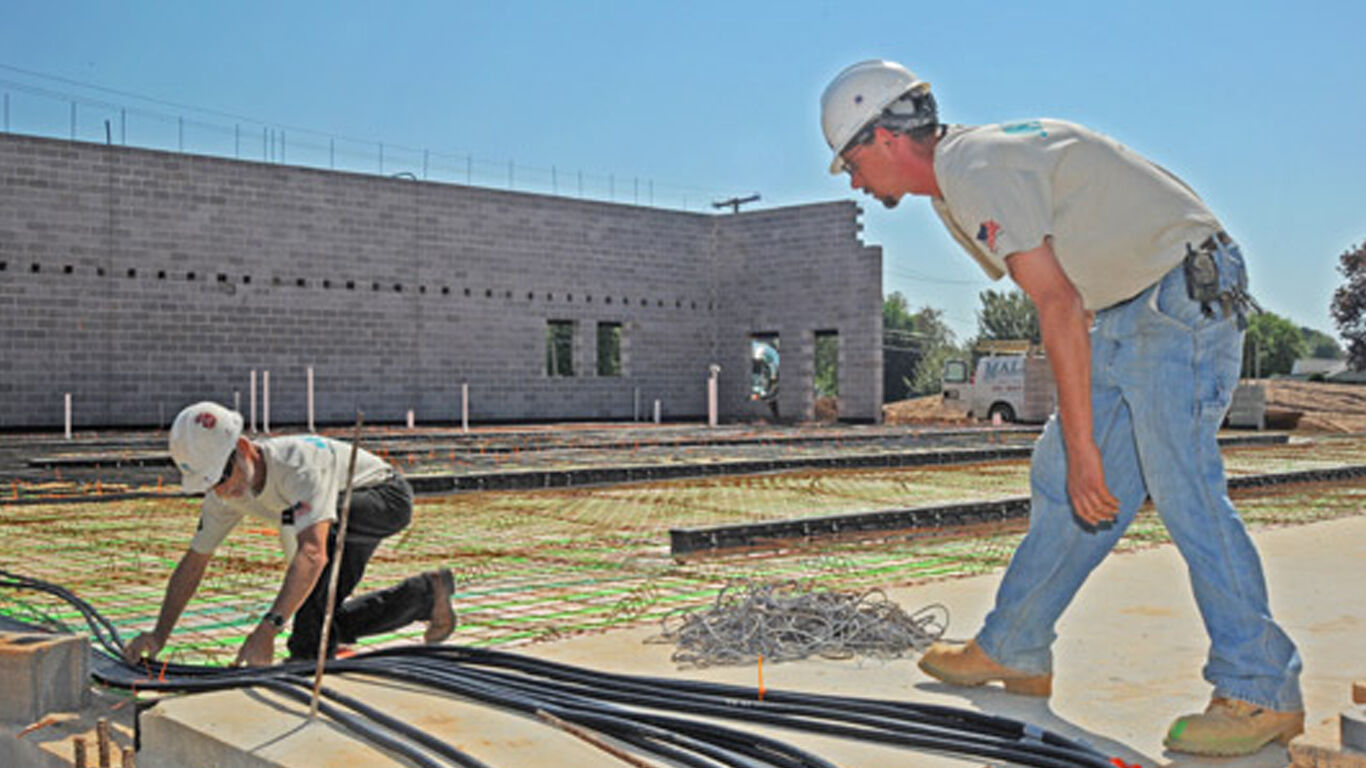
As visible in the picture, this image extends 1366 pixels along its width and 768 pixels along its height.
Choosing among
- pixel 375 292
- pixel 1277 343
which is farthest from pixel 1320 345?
pixel 375 292

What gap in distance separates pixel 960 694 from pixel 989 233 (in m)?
1.03

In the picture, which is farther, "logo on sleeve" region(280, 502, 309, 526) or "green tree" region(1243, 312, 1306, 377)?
"green tree" region(1243, 312, 1306, 377)

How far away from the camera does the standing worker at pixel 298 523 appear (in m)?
3.32

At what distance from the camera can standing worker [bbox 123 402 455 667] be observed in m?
3.32

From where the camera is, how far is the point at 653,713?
8.36 ft

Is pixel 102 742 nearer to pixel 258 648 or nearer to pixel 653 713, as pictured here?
pixel 258 648

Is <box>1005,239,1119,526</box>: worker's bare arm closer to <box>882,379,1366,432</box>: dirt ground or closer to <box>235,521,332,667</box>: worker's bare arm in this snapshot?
<box>235,521,332,667</box>: worker's bare arm

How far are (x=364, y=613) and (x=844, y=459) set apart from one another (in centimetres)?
922

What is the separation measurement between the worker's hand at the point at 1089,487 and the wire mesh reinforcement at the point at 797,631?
2.89ft

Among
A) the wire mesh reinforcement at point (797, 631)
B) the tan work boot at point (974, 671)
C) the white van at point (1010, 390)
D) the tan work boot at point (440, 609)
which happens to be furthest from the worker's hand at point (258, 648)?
the white van at point (1010, 390)

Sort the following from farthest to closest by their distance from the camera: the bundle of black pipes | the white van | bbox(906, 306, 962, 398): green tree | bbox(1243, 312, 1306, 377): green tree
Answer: bbox(1243, 312, 1306, 377): green tree, bbox(906, 306, 962, 398): green tree, the white van, the bundle of black pipes

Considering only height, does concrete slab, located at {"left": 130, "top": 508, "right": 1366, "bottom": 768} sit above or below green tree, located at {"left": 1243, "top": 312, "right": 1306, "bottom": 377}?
below

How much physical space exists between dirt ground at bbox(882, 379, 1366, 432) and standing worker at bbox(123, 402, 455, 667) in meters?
23.7

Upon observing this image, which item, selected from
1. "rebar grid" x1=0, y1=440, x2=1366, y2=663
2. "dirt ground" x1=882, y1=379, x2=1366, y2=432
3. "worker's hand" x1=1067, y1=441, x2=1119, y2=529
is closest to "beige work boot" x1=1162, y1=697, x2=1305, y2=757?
"worker's hand" x1=1067, y1=441, x2=1119, y2=529
